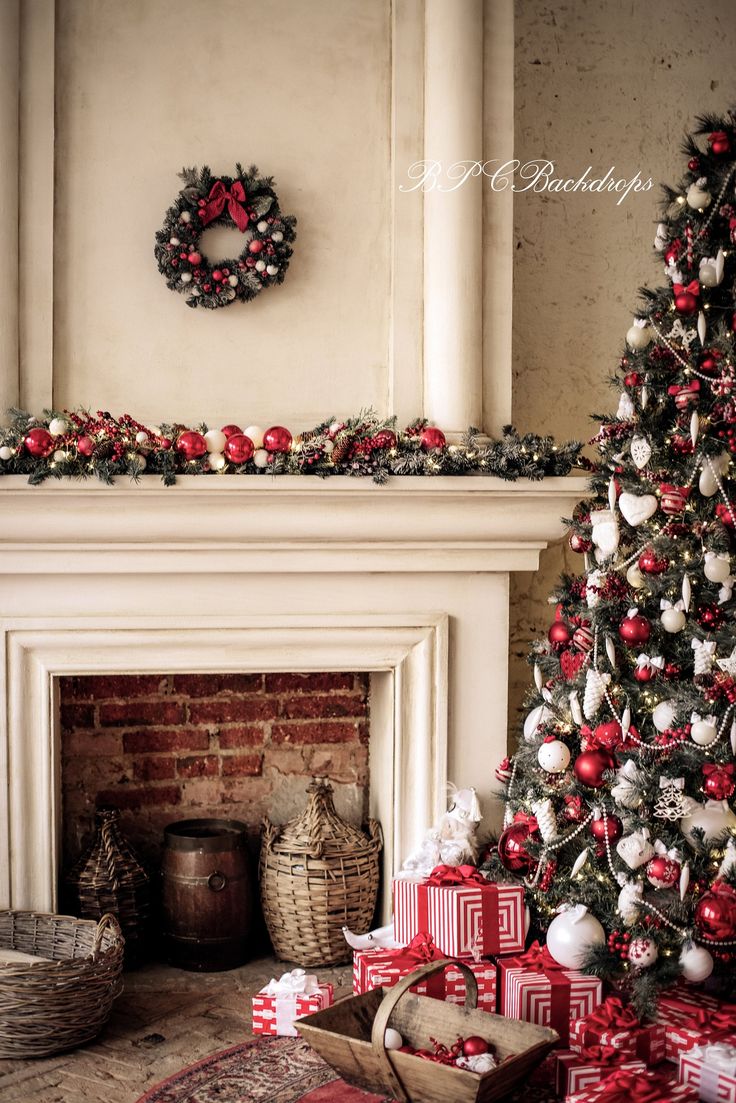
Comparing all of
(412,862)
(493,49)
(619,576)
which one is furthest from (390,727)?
(493,49)

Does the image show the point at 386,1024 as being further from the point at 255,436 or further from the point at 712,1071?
the point at 255,436

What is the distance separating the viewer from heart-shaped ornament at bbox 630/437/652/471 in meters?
2.68

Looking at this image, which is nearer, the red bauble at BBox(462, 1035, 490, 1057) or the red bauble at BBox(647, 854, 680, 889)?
the red bauble at BBox(462, 1035, 490, 1057)

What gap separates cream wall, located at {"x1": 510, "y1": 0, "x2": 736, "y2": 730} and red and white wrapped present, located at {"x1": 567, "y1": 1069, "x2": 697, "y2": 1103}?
1373 mm

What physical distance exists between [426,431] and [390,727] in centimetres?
88

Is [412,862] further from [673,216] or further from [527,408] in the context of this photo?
[673,216]

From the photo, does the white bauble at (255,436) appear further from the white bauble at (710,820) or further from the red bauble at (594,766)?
the white bauble at (710,820)

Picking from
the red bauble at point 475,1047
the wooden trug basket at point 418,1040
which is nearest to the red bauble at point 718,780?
the wooden trug basket at point 418,1040

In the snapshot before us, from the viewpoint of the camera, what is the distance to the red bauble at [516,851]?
2812mm

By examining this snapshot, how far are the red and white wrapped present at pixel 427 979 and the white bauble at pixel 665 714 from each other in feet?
2.33

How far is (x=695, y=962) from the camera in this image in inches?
98.1

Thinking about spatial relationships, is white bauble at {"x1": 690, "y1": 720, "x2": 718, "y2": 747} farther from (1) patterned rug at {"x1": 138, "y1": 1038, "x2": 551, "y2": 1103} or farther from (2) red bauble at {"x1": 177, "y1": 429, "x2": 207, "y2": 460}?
(2) red bauble at {"x1": 177, "y1": 429, "x2": 207, "y2": 460}

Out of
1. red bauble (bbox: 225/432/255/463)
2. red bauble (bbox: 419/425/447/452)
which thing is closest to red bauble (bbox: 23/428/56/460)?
red bauble (bbox: 225/432/255/463)

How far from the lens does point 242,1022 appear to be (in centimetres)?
281
